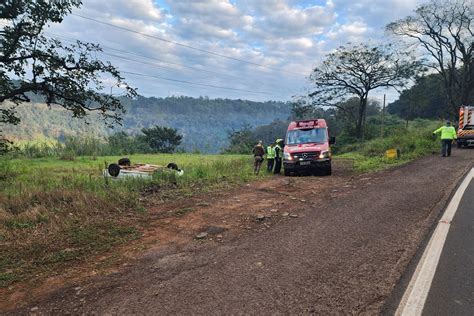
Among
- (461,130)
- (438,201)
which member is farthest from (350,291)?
(461,130)

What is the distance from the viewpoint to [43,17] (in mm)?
13039

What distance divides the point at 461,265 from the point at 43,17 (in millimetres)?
14698

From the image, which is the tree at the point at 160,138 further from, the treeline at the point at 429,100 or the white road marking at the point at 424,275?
the white road marking at the point at 424,275

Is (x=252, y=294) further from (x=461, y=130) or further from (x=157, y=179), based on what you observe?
(x=461, y=130)

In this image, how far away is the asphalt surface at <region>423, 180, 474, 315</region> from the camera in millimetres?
3487

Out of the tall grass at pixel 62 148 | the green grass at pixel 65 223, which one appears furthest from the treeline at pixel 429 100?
the green grass at pixel 65 223

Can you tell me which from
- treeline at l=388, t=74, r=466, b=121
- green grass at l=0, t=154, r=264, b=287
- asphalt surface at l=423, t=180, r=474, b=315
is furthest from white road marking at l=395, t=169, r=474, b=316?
treeline at l=388, t=74, r=466, b=121

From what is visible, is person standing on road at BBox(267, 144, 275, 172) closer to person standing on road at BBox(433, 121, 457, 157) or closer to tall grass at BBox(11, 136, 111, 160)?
person standing on road at BBox(433, 121, 457, 157)

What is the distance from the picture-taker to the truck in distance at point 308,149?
14.6 m

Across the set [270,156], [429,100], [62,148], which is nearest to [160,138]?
[62,148]

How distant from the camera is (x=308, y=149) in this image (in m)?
14.7

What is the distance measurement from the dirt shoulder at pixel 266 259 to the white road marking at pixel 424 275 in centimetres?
21

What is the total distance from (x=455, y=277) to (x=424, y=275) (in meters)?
0.35

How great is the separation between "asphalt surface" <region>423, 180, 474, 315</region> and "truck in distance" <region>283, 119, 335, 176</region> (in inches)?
333
